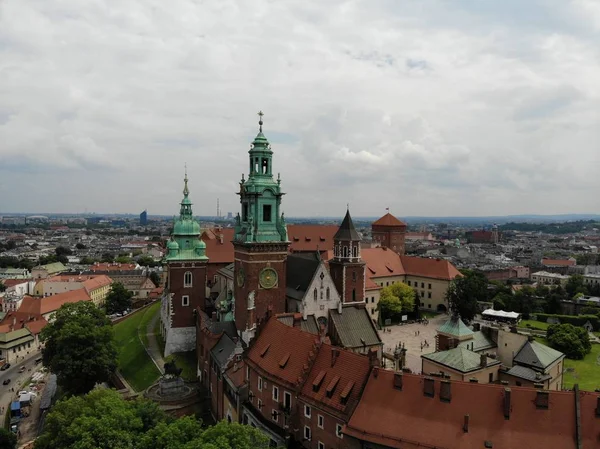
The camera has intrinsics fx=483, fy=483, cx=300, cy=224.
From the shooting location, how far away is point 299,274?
6944 centimetres


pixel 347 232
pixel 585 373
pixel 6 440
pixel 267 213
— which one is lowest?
pixel 6 440

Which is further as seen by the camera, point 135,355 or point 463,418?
point 135,355

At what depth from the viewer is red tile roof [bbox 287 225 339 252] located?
12094cm

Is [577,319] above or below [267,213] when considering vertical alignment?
below

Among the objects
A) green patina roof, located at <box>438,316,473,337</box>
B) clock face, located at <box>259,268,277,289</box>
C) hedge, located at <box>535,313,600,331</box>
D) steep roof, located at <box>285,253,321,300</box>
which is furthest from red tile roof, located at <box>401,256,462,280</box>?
clock face, located at <box>259,268,277,289</box>

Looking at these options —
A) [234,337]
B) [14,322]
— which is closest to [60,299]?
[14,322]

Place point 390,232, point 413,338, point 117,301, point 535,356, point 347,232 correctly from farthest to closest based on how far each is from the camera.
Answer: point 390,232, point 117,301, point 413,338, point 347,232, point 535,356

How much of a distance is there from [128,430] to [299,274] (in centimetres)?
3350

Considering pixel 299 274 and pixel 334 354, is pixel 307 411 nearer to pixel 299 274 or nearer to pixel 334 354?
pixel 334 354

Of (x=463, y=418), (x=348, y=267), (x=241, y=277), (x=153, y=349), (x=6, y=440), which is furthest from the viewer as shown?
(x=153, y=349)

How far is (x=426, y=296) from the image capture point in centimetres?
12000

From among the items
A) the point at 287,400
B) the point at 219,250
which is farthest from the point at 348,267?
the point at 219,250

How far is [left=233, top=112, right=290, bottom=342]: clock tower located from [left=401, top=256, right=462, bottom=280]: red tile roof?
62.5m

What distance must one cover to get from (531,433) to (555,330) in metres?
61.8
